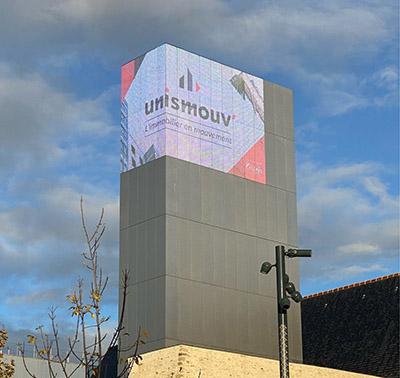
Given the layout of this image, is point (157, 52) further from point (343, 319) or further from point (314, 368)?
point (343, 319)

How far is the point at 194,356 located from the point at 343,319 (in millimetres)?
18127

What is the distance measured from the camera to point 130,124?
130ft

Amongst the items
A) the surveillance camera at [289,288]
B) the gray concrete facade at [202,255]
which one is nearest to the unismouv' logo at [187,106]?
the gray concrete facade at [202,255]

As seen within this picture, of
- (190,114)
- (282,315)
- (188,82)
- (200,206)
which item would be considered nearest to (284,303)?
(282,315)

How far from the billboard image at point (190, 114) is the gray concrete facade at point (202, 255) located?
0.59m

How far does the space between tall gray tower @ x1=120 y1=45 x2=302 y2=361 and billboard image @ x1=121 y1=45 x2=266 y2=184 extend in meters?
0.05

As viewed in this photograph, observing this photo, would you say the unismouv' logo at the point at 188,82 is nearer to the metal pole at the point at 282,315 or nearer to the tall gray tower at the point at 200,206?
the tall gray tower at the point at 200,206

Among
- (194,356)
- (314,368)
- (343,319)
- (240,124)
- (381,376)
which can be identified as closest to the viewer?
(194,356)

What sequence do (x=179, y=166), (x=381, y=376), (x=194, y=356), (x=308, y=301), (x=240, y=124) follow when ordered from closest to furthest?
(x=194, y=356) → (x=179, y=166) → (x=240, y=124) → (x=381, y=376) → (x=308, y=301)

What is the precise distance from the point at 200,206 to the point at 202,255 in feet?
Answer: 6.52

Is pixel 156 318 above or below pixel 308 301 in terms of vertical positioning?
below

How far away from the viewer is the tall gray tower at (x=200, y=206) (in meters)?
36.3

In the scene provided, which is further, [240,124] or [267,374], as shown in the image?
[240,124]

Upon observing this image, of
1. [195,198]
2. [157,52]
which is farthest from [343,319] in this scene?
[157,52]
